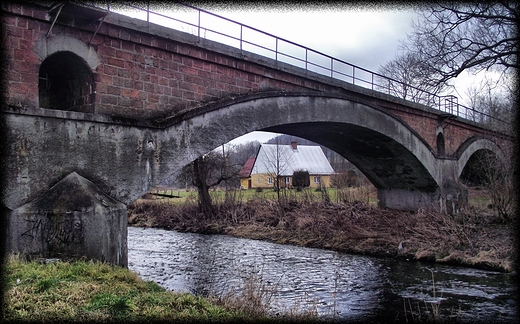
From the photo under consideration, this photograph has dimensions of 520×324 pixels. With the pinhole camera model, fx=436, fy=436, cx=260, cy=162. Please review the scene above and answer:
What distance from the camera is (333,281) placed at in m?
9.55

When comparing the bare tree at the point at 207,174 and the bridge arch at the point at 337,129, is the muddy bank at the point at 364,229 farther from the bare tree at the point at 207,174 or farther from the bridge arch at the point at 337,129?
the bridge arch at the point at 337,129

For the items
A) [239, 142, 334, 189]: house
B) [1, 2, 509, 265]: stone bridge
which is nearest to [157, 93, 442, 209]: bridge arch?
[1, 2, 509, 265]: stone bridge

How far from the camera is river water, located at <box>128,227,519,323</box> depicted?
7328 millimetres

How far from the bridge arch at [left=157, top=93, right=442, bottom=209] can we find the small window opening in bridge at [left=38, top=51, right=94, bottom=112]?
1.66m

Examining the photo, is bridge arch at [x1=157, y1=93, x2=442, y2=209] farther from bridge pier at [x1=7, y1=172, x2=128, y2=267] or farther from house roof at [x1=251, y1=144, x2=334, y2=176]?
house roof at [x1=251, y1=144, x2=334, y2=176]

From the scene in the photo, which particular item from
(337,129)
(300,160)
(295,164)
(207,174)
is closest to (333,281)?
(337,129)

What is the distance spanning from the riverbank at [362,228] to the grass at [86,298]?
8.53 metres

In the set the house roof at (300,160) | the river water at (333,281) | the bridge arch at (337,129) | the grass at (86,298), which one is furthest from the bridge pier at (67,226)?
the house roof at (300,160)

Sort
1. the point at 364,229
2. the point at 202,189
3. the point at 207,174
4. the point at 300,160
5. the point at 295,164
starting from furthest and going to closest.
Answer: the point at 300,160 < the point at 295,164 < the point at 207,174 < the point at 202,189 < the point at 364,229

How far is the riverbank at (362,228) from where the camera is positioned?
465 inches

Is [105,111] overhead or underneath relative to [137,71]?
underneath

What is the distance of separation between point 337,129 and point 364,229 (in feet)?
11.2

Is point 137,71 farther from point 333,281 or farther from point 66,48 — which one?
point 333,281

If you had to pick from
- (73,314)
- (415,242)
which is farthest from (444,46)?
(73,314)
